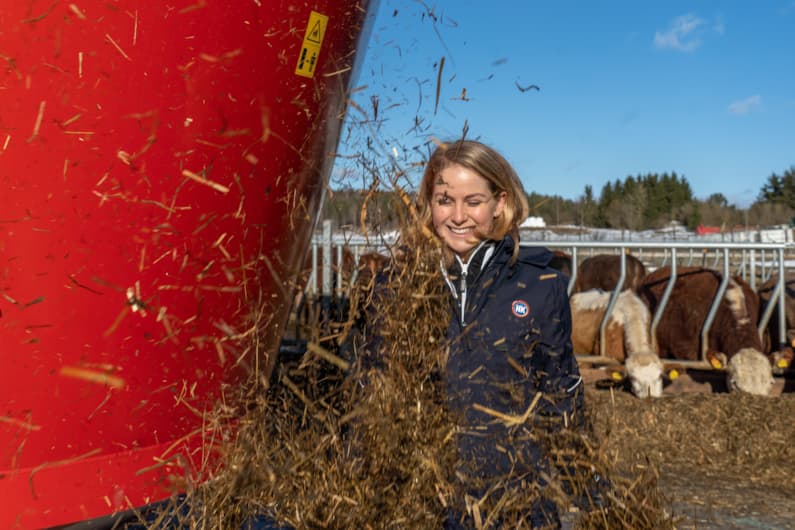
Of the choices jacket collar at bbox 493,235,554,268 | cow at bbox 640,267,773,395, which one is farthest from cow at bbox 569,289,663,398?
jacket collar at bbox 493,235,554,268

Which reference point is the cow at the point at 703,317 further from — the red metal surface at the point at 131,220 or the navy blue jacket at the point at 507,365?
the red metal surface at the point at 131,220

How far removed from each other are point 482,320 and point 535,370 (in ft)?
0.69

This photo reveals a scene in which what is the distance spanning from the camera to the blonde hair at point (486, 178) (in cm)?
200

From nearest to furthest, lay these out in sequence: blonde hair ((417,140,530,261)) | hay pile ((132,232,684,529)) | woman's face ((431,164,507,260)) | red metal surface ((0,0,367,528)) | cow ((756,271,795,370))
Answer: red metal surface ((0,0,367,528)) < hay pile ((132,232,684,529)) < blonde hair ((417,140,530,261)) < woman's face ((431,164,507,260)) < cow ((756,271,795,370))

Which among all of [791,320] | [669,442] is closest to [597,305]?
[791,320]


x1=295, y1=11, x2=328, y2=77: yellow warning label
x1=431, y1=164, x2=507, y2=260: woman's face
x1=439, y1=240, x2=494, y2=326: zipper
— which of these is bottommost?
x1=439, y1=240, x2=494, y2=326: zipper

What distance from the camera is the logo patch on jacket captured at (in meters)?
2.14

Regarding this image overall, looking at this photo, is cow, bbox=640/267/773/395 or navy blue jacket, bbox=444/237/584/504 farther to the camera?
cow, bbox=640/267/773/395

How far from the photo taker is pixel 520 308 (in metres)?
2.15

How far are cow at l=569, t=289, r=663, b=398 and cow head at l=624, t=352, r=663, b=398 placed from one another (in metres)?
0.03

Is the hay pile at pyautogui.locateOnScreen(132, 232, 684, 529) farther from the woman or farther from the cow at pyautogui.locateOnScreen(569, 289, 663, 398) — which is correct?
the cow at pyautogui.locateOnScreen(569, 289, 663, 398)

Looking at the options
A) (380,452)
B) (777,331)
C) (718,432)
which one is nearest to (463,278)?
(380,452)

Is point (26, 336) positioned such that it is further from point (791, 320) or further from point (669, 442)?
point (791, 320)

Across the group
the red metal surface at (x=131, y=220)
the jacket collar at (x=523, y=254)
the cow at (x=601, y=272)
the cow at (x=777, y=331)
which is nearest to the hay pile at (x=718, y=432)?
the cow at (x=777, y=331)
